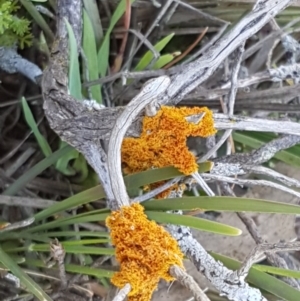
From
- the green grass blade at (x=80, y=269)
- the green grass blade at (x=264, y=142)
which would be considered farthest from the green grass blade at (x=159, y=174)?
the green grass blade at (x=264, y=142)

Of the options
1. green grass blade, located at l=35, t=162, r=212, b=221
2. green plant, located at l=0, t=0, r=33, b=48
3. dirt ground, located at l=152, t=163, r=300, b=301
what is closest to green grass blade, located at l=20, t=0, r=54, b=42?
green plant, located at l=0, t=0, r=33, b=48

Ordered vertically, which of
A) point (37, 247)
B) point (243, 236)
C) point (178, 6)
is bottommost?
point (243, 236)

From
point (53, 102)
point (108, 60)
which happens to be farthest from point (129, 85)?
point (53, 102)

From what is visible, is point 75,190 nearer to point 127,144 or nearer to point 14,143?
point 14,143

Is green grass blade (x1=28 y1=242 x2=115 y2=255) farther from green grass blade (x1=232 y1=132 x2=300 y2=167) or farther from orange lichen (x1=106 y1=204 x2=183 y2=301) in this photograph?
green grass blade (x1=232 y1=132 x2=300 y2=167)

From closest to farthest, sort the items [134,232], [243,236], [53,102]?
1. [134,232]
2. [53,102]
3. [243,236]

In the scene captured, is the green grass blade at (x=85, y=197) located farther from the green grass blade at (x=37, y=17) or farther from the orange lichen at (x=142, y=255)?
the green grass blade at (x=37, y=17)
